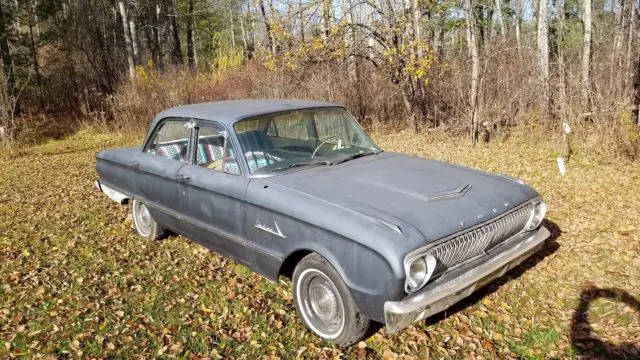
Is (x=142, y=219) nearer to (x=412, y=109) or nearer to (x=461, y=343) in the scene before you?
(x=461, y=343)

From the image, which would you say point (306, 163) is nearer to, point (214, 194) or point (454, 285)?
point (214, 194)

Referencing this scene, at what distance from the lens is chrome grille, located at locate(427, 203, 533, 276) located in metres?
2.92

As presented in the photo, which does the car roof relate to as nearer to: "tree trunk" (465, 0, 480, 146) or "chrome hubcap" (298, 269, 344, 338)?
"chrome hubcap" (298, 269, 344, 338)

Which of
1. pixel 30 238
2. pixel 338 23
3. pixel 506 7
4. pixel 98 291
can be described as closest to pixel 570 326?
pixel 98 291

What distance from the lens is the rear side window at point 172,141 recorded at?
4.53m

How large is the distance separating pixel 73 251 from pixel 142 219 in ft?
2.74

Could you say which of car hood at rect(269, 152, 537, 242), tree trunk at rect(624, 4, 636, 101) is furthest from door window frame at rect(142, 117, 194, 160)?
tree trunk at rect(624, 4, 636, 101)

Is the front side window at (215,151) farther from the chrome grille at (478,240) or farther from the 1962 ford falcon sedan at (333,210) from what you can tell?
the chrome grille at (478,240)

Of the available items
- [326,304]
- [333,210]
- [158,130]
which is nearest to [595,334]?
[326,304]

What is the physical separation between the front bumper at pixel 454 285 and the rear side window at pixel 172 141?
2.68m

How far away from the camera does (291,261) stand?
3482 millimetres

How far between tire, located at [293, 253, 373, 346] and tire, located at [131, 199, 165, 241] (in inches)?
98.5

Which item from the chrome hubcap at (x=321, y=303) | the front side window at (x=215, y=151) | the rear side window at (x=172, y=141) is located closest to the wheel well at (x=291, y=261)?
the chrome hubcap at (x=321, y=303)

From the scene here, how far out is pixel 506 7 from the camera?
25.5 m
